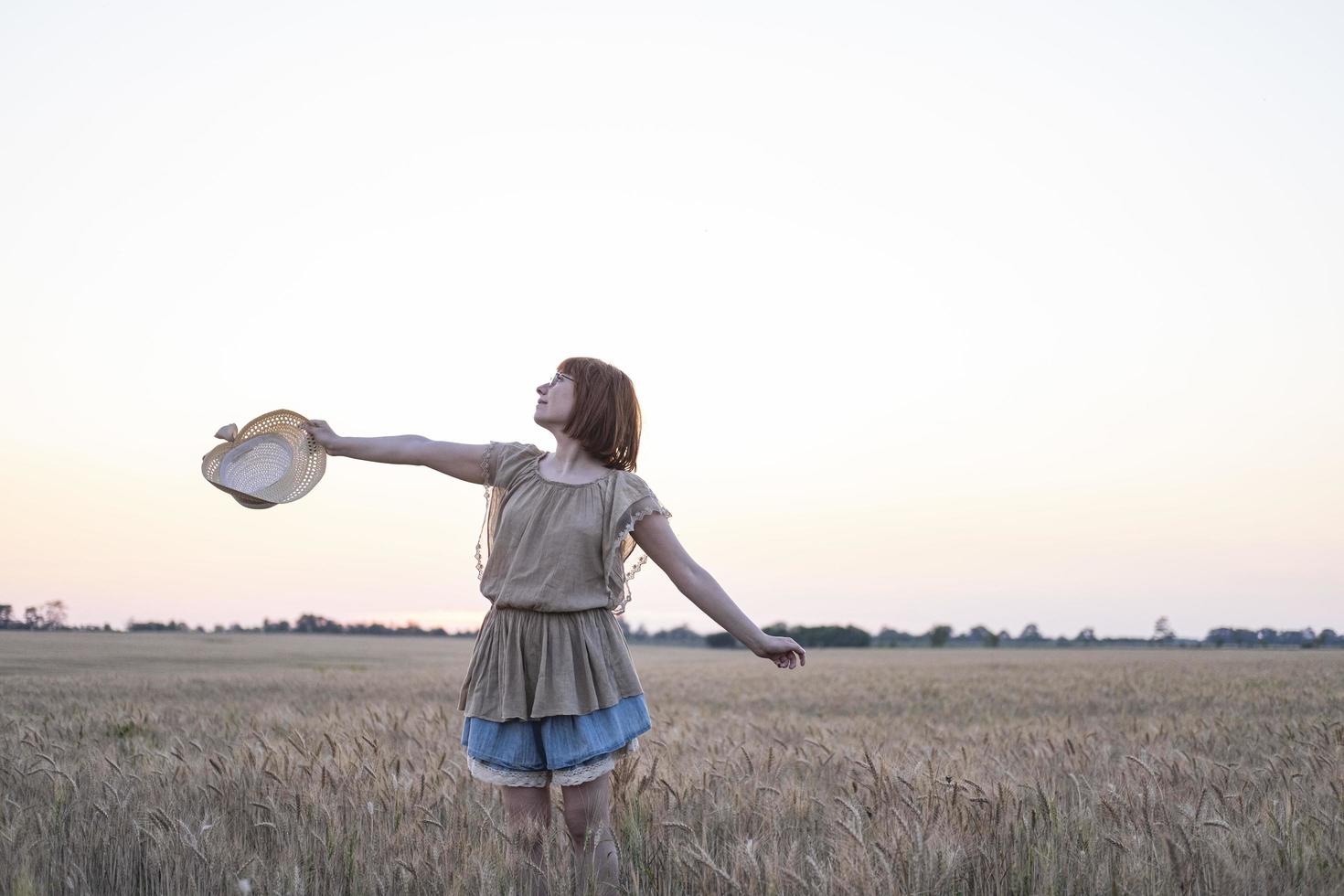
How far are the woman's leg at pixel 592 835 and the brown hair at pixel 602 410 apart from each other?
1.11m

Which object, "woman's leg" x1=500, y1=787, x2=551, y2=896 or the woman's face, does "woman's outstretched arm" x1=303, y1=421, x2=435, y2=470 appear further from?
"woman's leg" x1=500, y1=787, x2=551, y2=896

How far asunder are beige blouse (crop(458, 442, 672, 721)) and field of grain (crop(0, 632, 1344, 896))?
0.48 m

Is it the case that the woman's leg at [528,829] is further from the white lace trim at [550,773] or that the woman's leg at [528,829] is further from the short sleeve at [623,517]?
the short sleeve at [623,517]

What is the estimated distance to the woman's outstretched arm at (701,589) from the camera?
11.6 ft

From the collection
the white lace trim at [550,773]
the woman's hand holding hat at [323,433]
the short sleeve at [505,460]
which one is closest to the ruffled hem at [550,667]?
the white lace trim at [550,773]

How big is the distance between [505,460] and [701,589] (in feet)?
2.73

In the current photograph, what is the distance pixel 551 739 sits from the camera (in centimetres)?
352

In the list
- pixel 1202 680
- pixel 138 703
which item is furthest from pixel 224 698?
pixel 1202 680

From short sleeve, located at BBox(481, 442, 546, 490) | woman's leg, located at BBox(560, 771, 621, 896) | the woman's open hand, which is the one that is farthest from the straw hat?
the woman's open hand

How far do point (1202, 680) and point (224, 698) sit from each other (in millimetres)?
14923

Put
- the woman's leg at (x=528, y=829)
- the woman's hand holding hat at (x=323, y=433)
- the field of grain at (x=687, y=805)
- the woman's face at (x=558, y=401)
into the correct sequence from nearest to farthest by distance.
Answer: the woman's leg at (x=528, y=829) < the field of grain at (x=687, y=805) < the woman's face at (x=558, y=401) < the woman's hand holding hat at (x=323, y=433)

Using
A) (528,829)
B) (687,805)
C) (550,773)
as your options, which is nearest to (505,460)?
(550,773)

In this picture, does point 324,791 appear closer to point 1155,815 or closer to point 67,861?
point 67,861

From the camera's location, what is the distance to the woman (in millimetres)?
3512
